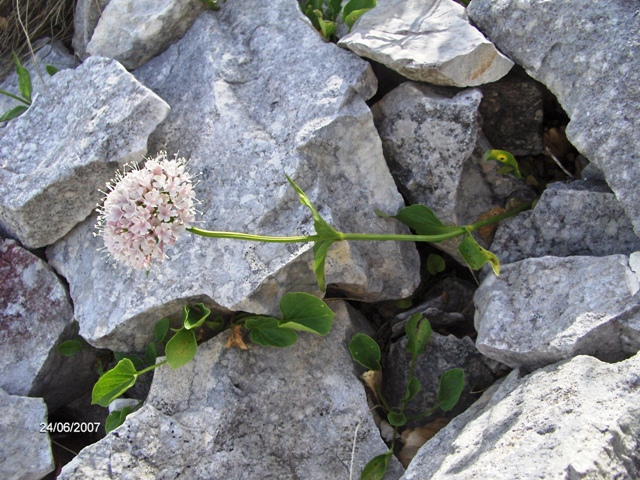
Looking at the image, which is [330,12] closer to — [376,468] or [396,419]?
[396,419]

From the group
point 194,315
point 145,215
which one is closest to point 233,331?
point 194,315

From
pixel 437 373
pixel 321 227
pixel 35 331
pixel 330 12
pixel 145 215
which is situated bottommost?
pixel 437 373

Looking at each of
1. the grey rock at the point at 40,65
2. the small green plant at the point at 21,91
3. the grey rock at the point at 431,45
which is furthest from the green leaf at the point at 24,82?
the grey rock at the point at 431,45

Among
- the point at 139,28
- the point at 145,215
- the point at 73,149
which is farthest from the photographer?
the point at 139,28

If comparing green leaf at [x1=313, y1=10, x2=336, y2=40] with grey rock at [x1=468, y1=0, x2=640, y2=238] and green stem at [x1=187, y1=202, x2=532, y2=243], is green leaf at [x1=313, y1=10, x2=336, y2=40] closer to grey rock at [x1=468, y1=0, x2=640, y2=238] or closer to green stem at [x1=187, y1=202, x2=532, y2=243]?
grey rock at [x1=468, y1=0, x2=640, y2=238]

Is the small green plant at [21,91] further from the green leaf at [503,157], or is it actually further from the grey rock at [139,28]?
the green leaf at [503,157]

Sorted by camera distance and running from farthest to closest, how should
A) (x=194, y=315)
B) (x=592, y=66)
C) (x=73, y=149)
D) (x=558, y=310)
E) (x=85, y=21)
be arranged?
(x=85, y=21) → (x=73, y=149) → (x=194, y=315) → (x=592, y=66) → (x=558, y=310)

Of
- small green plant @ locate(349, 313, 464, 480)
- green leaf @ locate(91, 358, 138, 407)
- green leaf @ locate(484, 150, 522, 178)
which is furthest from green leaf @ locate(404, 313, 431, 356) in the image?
green leaf @ locate(91, 358, 138, 407)
